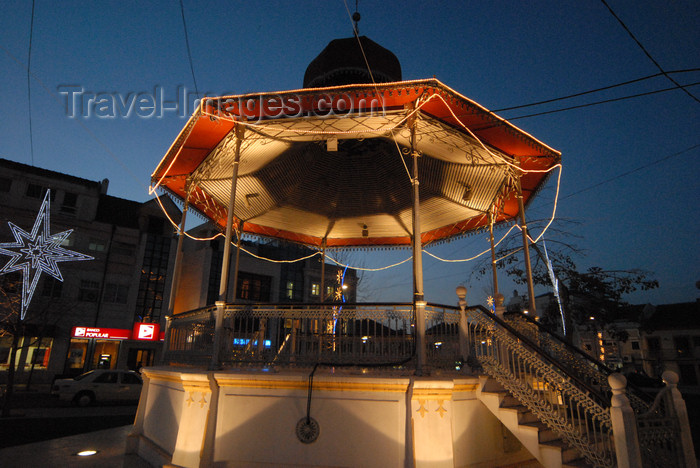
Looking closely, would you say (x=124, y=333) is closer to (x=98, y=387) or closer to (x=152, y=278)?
(x=152, y=278)

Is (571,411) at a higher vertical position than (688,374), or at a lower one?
higher

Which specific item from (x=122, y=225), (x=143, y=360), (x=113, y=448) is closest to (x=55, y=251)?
(x=122, y=225)

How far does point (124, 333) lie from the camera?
89.0 ft

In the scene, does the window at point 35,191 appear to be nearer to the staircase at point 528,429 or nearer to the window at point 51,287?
the window at point 51,287

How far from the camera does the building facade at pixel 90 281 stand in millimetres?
24672

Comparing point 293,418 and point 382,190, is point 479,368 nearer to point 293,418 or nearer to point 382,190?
point 293,418

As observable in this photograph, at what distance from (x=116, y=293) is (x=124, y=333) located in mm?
2734

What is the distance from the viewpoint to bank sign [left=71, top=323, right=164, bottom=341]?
83.6ft

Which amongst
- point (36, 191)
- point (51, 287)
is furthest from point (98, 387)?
point (36, 191)

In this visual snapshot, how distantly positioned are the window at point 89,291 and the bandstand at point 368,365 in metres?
20.5

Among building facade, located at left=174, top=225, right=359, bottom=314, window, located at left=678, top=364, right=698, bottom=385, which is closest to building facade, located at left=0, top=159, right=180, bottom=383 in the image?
building facade, located at left=174, top=225, right=359, bottom=314

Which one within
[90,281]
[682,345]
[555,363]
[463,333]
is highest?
[90,281]

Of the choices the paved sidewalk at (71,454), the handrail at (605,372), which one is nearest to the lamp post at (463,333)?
the handrail at (605,372)

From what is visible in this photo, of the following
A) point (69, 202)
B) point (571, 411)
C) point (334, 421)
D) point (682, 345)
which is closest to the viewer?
point (571, 411)
